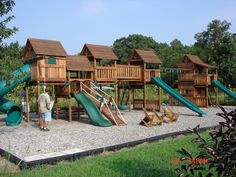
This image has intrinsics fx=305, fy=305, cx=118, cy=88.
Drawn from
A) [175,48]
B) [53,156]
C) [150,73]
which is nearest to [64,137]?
[53,156]

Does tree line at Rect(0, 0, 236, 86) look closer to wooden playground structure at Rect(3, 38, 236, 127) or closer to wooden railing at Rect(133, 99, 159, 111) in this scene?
wooden playground structure at Rect(3, 38, 236, 127)

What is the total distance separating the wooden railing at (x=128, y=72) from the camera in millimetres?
19314

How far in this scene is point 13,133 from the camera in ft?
40.3

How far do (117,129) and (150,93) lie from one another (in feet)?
78.1

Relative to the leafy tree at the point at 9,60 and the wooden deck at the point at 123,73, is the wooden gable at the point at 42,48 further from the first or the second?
the leafy tree at the point at 9,60

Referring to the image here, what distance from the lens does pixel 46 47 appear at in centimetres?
1554

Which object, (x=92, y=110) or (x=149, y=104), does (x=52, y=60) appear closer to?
(x=92, y=110)

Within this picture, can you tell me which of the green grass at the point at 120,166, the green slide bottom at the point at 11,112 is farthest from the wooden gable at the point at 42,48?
the green grass at the point at 120,166

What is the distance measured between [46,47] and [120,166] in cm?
1018

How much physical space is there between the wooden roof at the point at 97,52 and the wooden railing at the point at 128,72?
3.27ft

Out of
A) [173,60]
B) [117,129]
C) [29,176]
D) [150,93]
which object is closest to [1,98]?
[117,129]

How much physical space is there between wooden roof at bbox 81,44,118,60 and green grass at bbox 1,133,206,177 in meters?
10.5

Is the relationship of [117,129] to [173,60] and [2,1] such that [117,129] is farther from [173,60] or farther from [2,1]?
[173,60]

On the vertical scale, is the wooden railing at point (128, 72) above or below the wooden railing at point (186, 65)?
below
